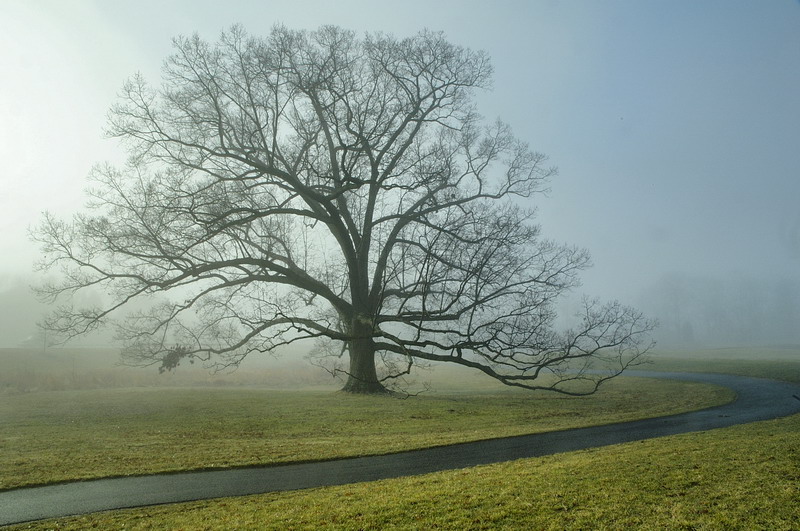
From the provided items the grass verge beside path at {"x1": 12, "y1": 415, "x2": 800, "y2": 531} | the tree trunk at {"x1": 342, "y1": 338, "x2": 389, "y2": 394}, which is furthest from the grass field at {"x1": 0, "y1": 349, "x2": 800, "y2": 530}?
the tree trunk at {"x1": 342, "y1": 338, "x2": 389, "y2": 394}

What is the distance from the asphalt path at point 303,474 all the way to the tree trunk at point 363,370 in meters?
12.6

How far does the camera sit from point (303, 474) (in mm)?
11086

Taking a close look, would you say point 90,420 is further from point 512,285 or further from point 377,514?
point 512,285

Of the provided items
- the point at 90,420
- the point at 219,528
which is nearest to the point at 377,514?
the point at 219,528

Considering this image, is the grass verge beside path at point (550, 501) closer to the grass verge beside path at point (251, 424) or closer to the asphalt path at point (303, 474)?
the asphalt path at point (303, 474)

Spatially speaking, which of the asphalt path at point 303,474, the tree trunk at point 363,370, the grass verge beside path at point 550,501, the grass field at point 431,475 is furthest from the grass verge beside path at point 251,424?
the grass verge beside path at point 550,501

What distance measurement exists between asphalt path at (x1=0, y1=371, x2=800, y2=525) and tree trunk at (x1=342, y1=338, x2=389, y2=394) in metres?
12.6

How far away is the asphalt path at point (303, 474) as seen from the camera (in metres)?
9.12

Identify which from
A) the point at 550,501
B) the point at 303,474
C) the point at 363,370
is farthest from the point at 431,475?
the point at 363,370

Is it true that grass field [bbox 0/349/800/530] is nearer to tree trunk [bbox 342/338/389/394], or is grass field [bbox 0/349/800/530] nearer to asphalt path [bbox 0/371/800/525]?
asphalt path [bbox 0/371/800/525]

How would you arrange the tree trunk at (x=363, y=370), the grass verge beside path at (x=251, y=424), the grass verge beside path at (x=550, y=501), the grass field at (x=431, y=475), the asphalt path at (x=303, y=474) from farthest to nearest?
the tree trunk at (x=363, y=370) → the grass verge beside path at (x=251, y=424) → the asphalt path at (x=303, y=474) → the grass field at (x=431, y=475) → the grass verge beside path at (x=550, y=501)

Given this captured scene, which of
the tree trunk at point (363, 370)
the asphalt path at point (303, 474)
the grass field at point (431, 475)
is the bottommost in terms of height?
the asphalt path at point (303, 474)

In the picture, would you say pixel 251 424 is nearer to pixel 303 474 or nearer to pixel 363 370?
pixel 303 474

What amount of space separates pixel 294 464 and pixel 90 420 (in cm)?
1097
